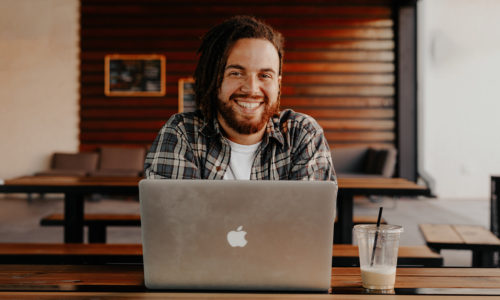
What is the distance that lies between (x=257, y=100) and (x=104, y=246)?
0.84m

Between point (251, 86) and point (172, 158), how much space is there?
355 mm

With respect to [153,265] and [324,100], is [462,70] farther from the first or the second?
[153,265]

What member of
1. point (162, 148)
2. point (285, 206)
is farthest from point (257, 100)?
point (285, 206)

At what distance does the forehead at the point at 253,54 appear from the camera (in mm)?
1487

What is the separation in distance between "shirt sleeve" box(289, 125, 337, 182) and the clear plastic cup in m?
0.47

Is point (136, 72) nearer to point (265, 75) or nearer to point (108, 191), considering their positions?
point (108, 191)

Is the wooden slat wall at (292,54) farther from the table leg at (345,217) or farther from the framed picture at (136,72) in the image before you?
the table leg at (345,217)

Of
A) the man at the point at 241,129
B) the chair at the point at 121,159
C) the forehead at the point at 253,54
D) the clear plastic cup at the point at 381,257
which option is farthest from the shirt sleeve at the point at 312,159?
the chair at the point at 121,159

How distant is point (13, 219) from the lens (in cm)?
522

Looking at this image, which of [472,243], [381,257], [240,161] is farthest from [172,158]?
[472,243]

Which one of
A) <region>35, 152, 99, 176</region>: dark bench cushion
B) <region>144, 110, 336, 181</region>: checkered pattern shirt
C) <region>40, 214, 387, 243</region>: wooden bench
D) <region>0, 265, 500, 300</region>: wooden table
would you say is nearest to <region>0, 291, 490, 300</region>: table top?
<region>0, 265, 500, 300</region>: wooden table

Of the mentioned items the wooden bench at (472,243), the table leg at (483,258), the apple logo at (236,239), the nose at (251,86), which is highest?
the nose at (251,86)

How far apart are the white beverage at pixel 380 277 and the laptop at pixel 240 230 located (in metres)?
0.13

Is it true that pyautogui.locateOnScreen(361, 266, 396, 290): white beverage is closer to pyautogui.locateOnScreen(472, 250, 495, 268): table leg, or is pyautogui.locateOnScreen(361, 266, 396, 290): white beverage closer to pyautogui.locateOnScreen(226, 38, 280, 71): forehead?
pyautogui.locateOnScreen(226, 38, 280, 71): forehead
